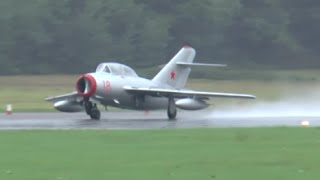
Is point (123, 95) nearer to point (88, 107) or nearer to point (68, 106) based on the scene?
point (88, 107)

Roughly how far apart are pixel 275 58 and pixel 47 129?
48730 mm

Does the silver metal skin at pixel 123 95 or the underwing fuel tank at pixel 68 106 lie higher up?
the silver metal skin at pixel 123 95

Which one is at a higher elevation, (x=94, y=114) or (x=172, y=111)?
(x=94, y=114)

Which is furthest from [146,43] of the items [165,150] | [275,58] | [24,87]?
[165,150]

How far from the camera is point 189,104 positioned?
3603cm

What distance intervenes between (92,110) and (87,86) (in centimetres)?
89

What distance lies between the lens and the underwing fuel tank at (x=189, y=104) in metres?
35.9

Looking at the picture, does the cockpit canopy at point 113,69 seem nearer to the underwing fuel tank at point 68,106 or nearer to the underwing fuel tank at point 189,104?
the underwing fuel tank at point 68,106

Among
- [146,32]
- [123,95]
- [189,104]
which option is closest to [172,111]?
[189,104]

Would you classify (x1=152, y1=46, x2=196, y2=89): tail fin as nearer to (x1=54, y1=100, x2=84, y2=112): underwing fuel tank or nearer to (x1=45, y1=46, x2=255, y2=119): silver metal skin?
(x1=45, y1=46, x2=255, y2=119): silver metal skin

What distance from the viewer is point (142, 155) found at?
18453 mm

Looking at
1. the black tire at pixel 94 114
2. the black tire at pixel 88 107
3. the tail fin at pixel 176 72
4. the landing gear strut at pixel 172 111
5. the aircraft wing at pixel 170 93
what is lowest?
the landing gear strut at pixel 172 111

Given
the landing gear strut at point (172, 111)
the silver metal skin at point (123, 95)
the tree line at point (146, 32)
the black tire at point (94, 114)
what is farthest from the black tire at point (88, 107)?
the tree line at point (146, 32)

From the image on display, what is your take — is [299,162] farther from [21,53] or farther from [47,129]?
[21,53]
